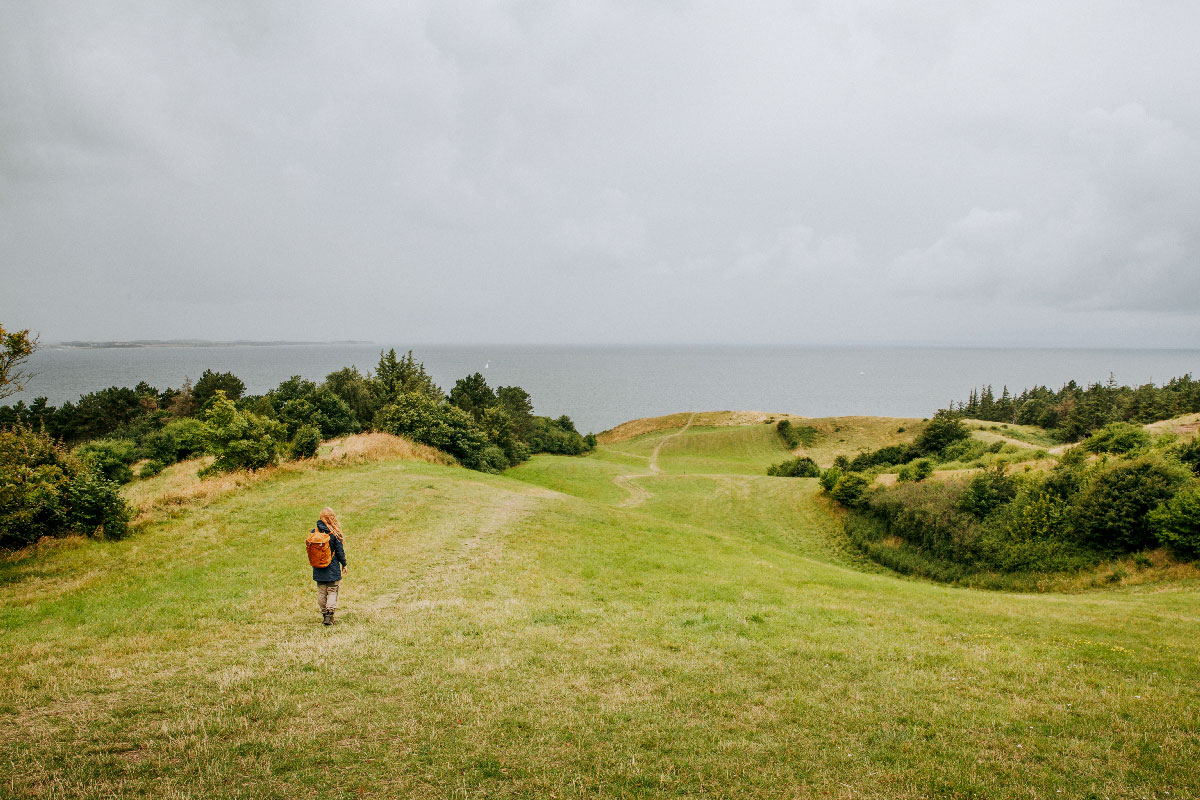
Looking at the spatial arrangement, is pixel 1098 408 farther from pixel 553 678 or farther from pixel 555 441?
pixel 553 678

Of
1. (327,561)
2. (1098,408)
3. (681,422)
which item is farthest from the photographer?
(681,422)

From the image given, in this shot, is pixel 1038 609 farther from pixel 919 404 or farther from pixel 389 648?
pixel 919 404

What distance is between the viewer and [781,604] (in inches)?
617

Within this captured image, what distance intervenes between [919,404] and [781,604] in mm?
180581

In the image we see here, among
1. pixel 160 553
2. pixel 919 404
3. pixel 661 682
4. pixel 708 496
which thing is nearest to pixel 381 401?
pixel 708 496

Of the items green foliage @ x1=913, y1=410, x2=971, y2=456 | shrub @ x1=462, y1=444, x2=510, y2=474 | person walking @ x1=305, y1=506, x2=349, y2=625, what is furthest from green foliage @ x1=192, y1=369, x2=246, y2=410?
green foliage @ x1=913, y1=410, x2=971, y2=456

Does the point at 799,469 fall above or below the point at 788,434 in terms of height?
below

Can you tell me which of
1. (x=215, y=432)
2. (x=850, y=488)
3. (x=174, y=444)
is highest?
(x=215, y=432)

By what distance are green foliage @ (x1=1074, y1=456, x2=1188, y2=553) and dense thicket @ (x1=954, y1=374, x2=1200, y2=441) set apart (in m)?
55.7

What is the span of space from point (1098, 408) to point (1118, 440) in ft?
243

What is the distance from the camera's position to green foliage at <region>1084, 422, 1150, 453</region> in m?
31.5

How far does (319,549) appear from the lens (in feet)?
39.4

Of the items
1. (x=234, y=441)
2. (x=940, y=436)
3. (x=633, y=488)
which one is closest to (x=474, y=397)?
(x=633, y=488)

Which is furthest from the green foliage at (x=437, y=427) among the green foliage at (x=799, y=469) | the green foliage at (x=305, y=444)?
the green foliage at (x=799, y=469)
